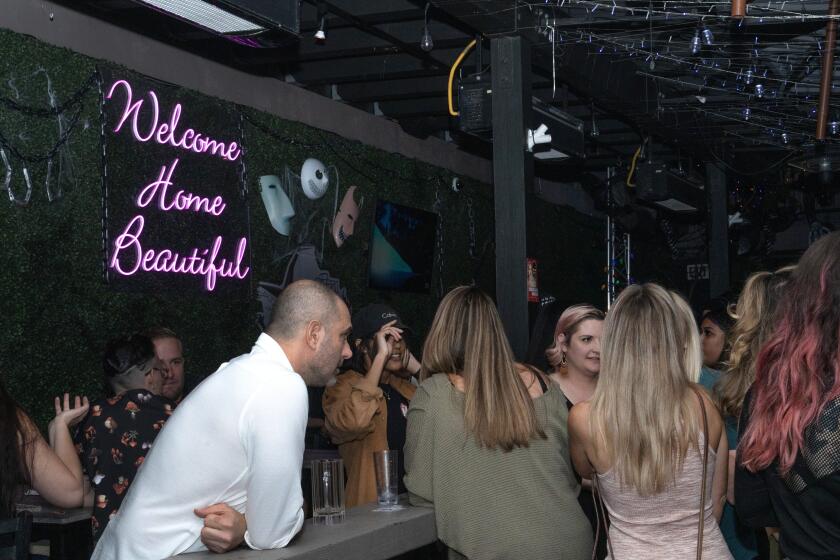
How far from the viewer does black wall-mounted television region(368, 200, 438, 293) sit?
28.2 ft

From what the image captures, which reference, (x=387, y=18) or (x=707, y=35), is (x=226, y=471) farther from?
(x=387, y=18)

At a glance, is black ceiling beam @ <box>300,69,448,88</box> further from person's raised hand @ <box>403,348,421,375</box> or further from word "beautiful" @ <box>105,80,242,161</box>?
person's raised hand @ <box>403,348,421,375</box>

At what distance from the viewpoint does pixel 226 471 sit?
7.61 ft

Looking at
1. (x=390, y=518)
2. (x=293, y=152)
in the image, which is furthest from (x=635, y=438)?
(x=293, y=152)

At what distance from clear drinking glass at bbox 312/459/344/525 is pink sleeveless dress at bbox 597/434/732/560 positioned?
28.9 inches

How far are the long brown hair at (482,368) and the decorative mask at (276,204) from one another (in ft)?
14.2

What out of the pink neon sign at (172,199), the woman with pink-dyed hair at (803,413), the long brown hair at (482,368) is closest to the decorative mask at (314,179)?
the pink neon sign at (172,199)

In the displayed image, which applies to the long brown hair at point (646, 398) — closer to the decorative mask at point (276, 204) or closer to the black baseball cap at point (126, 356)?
the black baseball cap at point (126, 356)

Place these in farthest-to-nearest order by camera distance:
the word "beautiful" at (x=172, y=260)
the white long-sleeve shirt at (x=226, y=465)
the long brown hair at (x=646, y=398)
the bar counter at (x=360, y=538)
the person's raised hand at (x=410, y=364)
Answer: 1. the word "beautiful" at (x=172, y=260)
2. the person's raised hand at (x=410, y=364)
3. the long brown hair at (x=646, y=398)
4. the bar counter at (x=360, y=538)
5. the white long-sleeve shirt at (x=226, y=465)

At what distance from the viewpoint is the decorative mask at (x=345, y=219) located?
8102 millimetres

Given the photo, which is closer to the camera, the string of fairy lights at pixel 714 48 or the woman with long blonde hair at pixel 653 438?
the woman with long blonde hair at pixel 653 438

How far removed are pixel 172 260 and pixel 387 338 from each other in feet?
8.60

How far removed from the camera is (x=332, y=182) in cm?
810

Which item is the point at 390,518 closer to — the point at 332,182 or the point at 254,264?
the point at 254,264
